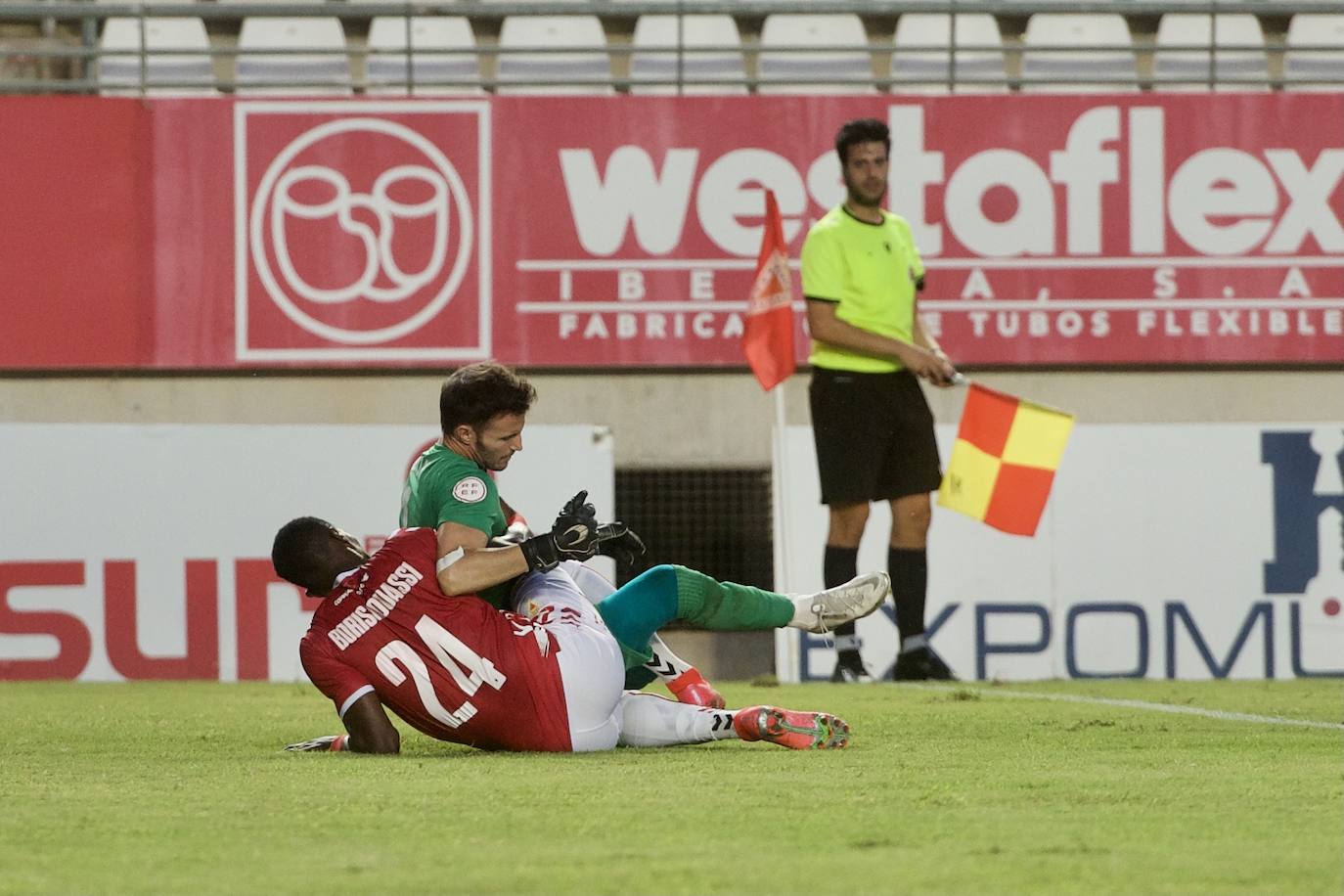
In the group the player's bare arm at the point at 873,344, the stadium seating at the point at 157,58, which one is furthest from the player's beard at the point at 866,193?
the stadium seating at the point at 157,58

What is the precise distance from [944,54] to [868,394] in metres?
4.53

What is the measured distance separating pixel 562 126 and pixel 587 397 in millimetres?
1325

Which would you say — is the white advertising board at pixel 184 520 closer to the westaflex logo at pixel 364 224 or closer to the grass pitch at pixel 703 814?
the westaflex logo at pixel 364 224

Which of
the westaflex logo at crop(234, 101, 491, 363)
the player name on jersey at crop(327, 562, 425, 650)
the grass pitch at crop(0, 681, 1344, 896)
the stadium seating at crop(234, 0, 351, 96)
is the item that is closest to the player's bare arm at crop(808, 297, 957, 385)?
the grass pitch at crop(0, 681, 1344, 896)

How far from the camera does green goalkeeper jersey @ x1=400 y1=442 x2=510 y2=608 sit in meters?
4.65

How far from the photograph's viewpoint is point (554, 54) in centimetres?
1151

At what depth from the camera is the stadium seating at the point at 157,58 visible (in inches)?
453

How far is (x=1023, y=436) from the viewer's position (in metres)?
8.23

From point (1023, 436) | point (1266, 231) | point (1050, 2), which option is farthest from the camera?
point (1050, 2)

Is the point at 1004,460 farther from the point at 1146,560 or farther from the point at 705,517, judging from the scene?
the point at 705,517

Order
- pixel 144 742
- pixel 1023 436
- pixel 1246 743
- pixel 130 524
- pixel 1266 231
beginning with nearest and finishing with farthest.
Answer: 1. pixel 1246 743
2. pixel 144 742
3. pixel 1023 436
4. pixel 130 524
5. pixel 1266 231

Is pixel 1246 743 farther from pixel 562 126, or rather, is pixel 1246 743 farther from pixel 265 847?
pixel 562 126

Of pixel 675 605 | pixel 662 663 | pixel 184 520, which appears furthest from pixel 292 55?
pixel 675 605

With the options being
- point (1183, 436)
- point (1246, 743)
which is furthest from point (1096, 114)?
point (1246, 743)
